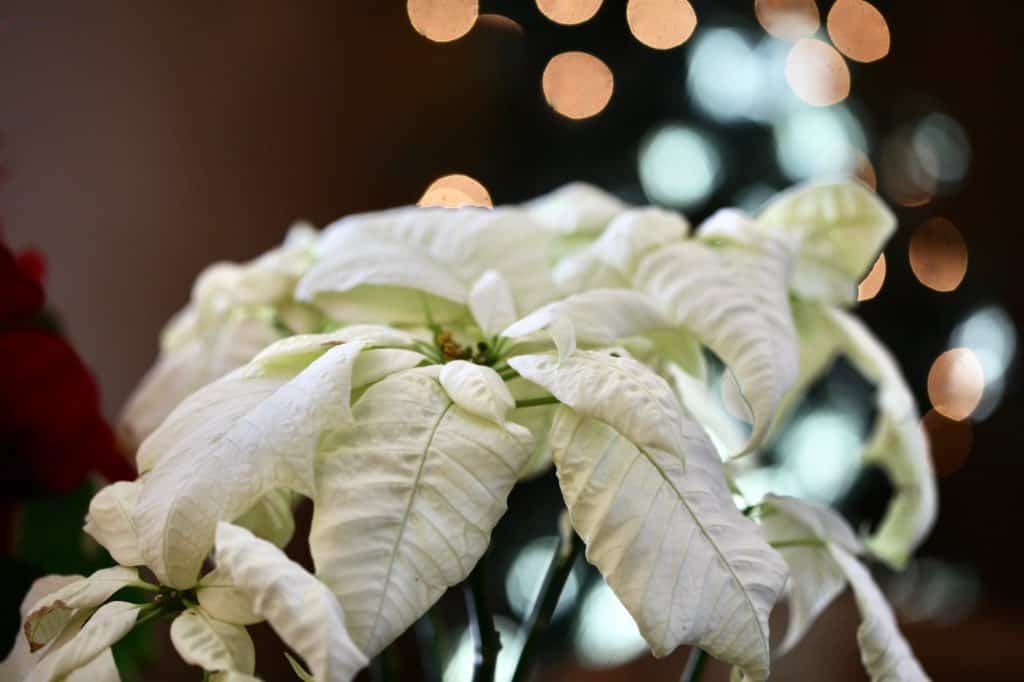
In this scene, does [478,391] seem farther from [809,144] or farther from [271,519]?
[809,144]

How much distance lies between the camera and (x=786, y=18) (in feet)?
3.35

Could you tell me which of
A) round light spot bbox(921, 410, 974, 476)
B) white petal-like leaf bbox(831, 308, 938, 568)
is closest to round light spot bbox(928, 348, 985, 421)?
round light spot bbox(921, 410, 974, 476)

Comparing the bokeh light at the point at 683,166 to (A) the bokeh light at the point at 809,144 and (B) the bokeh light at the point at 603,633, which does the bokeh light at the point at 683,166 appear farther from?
(B) the bokeh light at the point at 603,633

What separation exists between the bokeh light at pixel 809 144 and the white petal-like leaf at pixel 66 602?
860mm

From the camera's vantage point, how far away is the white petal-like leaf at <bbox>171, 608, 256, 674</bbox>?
23 cm

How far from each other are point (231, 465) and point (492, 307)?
10cm

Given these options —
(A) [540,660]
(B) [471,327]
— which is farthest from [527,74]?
(B) [471,327]

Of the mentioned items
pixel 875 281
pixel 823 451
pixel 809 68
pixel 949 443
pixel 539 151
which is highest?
pixel 809 68

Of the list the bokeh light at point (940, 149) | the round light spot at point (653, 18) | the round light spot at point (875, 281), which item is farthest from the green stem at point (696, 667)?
the bokeh light at point (940, 149)

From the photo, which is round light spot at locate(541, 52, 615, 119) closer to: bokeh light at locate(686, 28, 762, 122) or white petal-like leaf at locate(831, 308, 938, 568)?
bokeh light at locate(686, 28, 762, 122)

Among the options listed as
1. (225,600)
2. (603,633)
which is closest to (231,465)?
(225,600)

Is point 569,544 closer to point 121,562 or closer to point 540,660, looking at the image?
point 121,562

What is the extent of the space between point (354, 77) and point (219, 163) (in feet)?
0.68

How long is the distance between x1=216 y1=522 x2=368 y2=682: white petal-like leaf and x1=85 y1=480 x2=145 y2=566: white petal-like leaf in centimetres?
4
